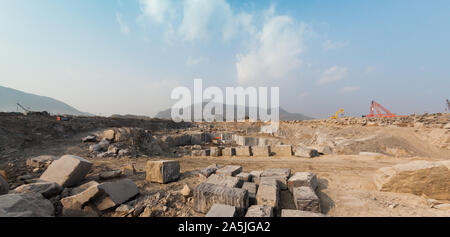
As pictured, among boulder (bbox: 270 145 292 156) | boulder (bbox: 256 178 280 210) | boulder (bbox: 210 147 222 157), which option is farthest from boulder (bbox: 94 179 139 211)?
boulder (bbox: 270 145 292 156)

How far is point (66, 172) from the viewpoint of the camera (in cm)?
374

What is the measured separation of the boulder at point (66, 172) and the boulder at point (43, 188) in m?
0.33

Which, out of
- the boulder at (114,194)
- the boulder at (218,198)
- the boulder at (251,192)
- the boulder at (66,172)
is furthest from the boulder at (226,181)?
the boulder at (66,172)

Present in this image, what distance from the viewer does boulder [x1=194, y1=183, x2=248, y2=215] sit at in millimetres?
2964

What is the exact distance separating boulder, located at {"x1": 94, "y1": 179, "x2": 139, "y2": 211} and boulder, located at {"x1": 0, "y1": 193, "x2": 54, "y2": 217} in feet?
2.25

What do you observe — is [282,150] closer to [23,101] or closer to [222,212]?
[222,212]

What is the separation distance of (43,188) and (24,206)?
3.37 ft

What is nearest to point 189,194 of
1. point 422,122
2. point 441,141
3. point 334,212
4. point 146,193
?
point 146,193

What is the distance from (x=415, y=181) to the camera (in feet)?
11.5

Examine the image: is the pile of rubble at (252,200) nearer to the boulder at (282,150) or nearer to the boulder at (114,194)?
the boulder at (114,194)

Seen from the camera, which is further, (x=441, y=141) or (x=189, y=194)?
(x=441, y=141)

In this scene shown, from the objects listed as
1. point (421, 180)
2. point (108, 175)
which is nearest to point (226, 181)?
point (108, 175)

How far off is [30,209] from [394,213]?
6147mm
